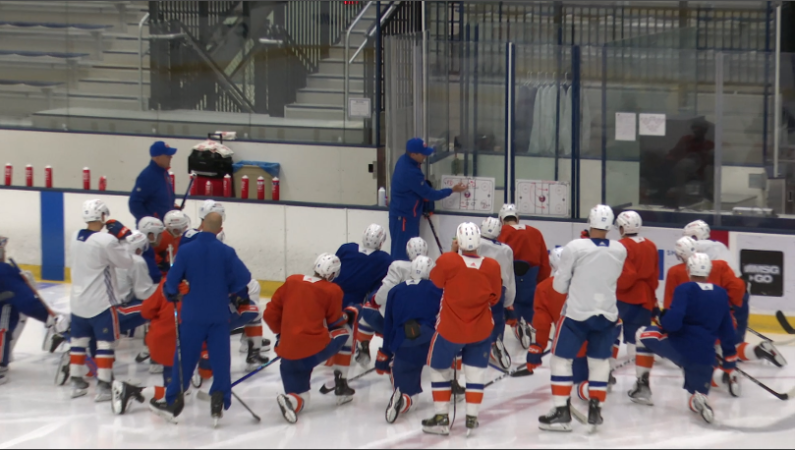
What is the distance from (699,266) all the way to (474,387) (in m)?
1.55

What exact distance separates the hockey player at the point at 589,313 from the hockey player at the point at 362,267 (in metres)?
1.65

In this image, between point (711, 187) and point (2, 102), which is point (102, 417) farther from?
point (2, 102)

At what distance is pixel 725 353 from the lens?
22.7 feet

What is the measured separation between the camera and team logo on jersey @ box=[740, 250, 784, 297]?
8.67 m

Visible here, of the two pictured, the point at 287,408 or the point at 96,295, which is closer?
the point at 287,408

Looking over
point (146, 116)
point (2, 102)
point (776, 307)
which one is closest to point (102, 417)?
point (776, 307)

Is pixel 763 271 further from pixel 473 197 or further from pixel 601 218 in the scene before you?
pixel 601 218

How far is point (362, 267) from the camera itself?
7.60m

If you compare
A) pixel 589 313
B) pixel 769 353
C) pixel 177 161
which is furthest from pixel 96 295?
pixel 177 161

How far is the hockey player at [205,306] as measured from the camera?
20.9 ft

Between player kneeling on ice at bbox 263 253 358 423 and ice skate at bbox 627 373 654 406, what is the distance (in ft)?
6.32

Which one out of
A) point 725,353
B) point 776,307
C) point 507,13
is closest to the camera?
point 725,353

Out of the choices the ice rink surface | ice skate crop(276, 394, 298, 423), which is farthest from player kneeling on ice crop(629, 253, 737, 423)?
ice skate crop(276, 394, 298, 423)

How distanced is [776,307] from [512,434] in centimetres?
335
